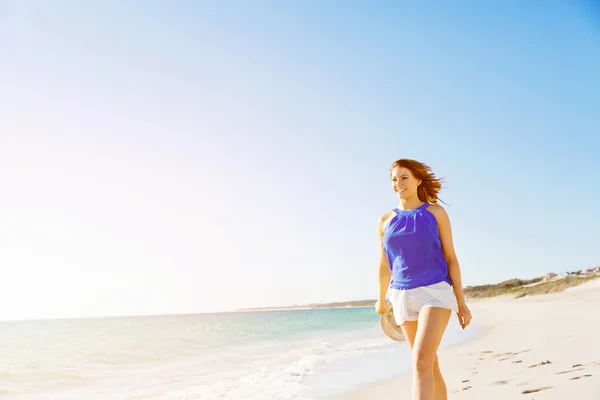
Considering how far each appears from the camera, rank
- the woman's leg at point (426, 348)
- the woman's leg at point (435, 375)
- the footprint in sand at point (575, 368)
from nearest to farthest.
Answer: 1. the woman's leg at point (426, 348)
2. the woman's leg at point (435, 375)
3. the footprint in sand at point (575, 368)

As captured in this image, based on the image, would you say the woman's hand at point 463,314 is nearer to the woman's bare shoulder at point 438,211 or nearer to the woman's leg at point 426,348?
the woman's leg at point 426,348

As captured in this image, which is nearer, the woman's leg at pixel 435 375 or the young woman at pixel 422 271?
the young woman at pixel 422 271

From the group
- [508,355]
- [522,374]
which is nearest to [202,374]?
[508,355]

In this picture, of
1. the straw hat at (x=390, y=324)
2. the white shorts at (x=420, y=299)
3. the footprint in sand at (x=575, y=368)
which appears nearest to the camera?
the white shorts at (x=420, y=299)

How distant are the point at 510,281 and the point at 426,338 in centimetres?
7283

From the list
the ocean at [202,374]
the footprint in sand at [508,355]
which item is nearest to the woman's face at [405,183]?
the ocean at [202,374]

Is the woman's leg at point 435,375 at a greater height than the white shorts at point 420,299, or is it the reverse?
the white shorts at point 420,299

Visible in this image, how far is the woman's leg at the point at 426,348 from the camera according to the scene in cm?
282

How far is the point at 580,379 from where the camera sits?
4.44m

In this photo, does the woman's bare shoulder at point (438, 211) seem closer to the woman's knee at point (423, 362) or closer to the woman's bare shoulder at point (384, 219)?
the woman's bare shoulder at point (384, 219)

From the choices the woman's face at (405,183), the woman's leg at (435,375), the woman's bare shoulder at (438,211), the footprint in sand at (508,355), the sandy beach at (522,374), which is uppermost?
the woman's face at (405,183)

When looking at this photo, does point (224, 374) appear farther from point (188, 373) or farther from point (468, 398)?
point (468, 398)

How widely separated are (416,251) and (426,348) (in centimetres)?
61

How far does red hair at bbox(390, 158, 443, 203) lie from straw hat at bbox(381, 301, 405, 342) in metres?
0.85
